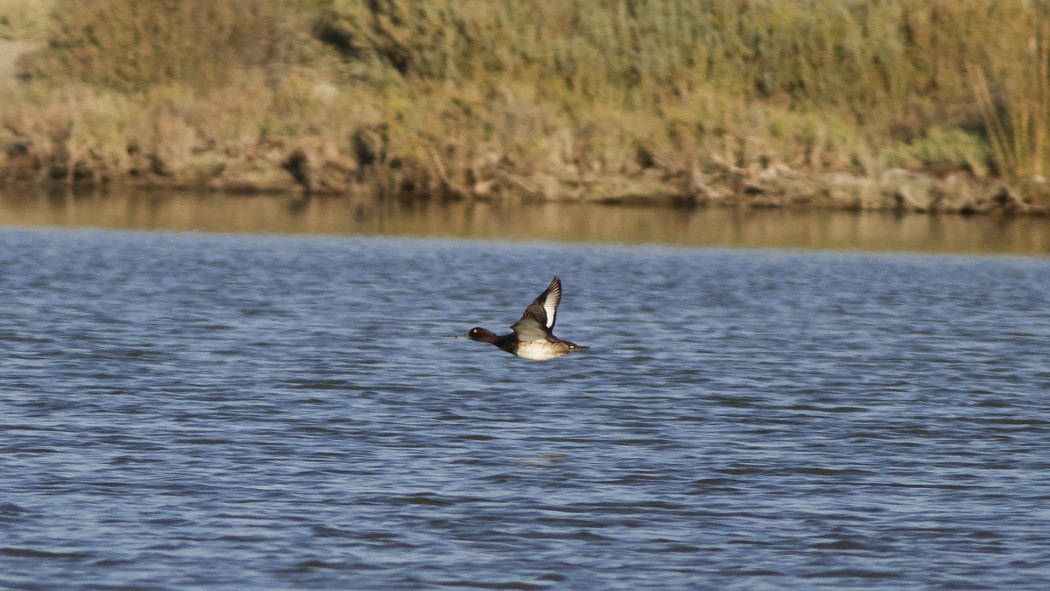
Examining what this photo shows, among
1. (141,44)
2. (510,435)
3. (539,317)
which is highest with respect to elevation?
(141,44)

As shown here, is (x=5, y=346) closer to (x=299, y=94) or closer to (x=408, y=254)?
(x=408, y=254)

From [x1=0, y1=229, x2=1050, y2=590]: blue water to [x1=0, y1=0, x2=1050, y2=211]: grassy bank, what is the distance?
33.3ft

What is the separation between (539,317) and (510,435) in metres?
0.81

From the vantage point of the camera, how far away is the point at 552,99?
3325 centimetres

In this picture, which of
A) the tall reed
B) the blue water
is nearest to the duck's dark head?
the blue water

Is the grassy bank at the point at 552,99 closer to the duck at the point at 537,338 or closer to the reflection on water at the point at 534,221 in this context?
the reflection on water at the point at 534,221

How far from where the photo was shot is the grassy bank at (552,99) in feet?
102

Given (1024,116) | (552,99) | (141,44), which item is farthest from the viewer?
(141,44)

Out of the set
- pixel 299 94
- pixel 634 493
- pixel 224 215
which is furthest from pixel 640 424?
pixel 299 94

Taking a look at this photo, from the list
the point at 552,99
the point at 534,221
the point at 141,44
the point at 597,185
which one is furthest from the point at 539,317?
the point at 141,44

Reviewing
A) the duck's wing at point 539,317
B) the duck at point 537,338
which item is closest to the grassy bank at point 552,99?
the duck's wing at point 539,317

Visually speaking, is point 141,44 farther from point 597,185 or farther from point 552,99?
point 597,185

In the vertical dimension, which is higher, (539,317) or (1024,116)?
(1024,116)

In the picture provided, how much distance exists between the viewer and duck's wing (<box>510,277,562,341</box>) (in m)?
11.3
